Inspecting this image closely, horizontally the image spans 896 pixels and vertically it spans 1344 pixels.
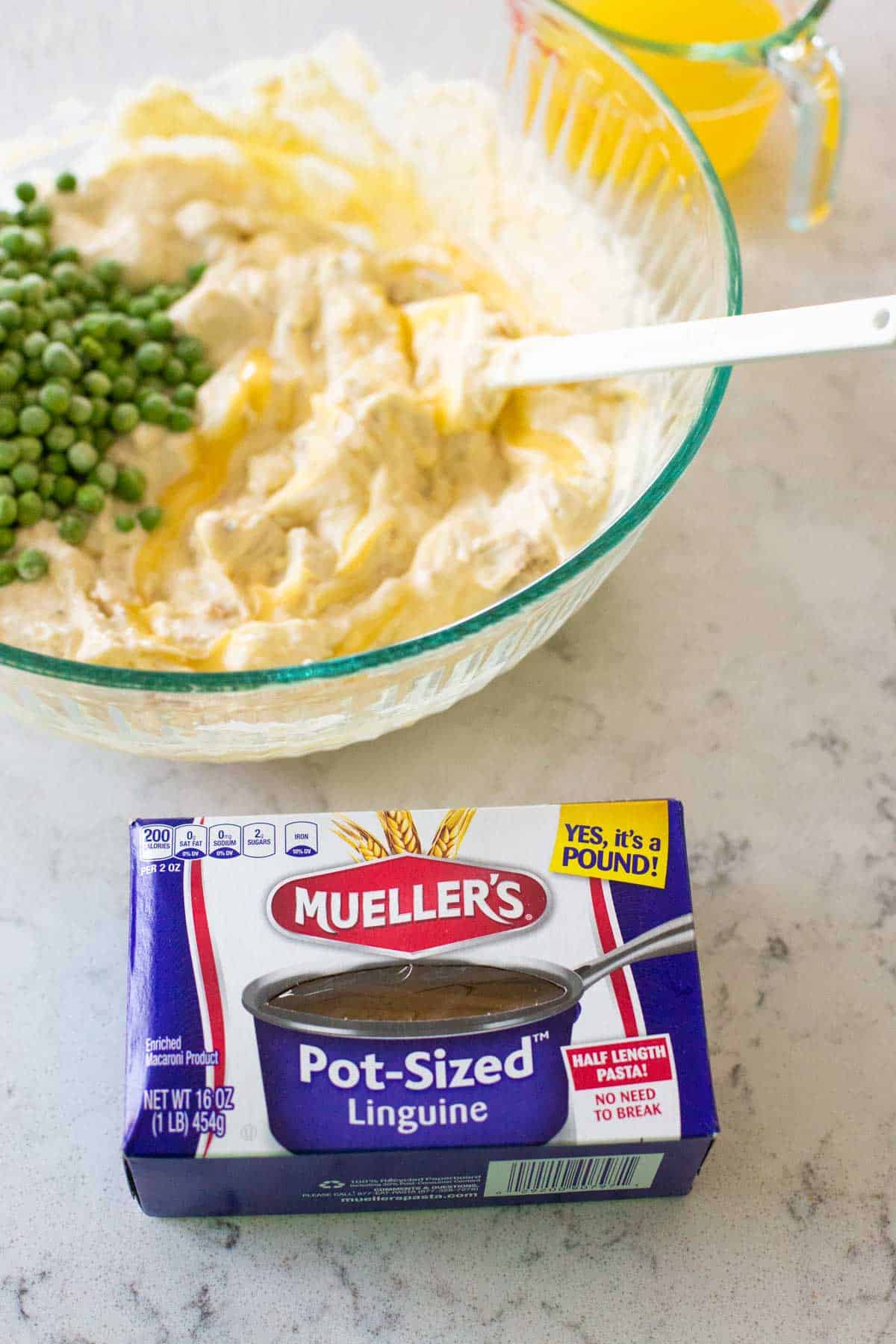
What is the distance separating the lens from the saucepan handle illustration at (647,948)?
1122 mm

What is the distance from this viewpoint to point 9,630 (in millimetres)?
1345

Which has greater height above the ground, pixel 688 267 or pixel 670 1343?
pixel 688 267

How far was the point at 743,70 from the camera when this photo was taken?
5.53 feet

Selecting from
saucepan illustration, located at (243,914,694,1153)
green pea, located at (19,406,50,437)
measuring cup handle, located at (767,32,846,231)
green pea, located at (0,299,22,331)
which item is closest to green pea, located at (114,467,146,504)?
green pea, located at (19,406,50,437)

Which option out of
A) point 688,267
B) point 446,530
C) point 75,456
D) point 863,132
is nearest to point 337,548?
point 446,530

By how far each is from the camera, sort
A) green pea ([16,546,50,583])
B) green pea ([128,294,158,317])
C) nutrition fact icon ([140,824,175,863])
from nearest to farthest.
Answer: nutrition fact icon ([140,824,175,863]), green pea ([16,546,50,583]), green pea ([128,294,158,317])

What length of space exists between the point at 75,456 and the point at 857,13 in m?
1.58

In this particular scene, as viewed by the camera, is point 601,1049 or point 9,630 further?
point 9,630

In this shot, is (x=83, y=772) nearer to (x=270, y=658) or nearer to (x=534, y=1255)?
(x=270, y=658)

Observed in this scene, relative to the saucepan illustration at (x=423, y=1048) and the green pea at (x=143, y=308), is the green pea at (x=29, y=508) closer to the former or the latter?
the green pea at (x=143, y=308)

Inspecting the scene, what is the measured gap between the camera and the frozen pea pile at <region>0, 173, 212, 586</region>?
1.43 meters

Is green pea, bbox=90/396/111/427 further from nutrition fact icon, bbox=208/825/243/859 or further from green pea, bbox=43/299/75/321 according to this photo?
nutrition fact icon, bbox=208/825/243/859

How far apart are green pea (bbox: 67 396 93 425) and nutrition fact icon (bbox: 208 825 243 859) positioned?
570 mm

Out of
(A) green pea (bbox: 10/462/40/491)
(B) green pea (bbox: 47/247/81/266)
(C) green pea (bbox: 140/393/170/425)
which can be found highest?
(B) green pea (bbox: 47/247/81/266)
